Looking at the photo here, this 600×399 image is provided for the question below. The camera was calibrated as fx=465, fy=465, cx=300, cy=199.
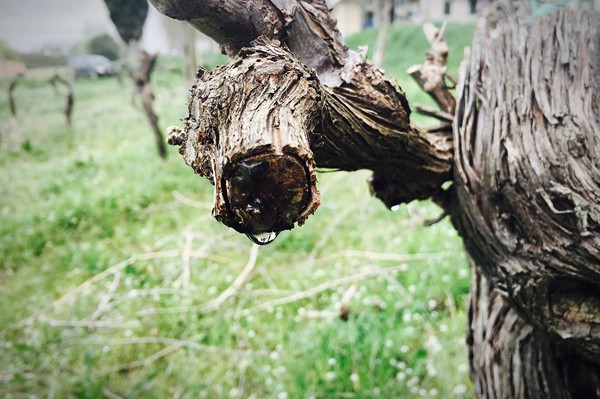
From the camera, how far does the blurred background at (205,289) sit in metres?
2.46

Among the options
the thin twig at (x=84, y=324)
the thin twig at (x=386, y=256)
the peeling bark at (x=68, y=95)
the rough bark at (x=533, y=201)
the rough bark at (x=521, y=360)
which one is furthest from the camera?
the peeling bark at (x=68, y=95)

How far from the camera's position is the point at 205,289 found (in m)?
3.32

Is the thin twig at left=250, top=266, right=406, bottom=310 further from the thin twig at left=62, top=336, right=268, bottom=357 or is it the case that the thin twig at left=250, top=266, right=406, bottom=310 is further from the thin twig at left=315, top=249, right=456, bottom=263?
the thin twig at left=62, top=336, right=268, bottom=357

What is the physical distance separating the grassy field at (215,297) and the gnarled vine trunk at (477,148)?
434 mm

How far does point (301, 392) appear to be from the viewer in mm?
2309

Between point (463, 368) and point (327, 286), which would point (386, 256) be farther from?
point (463, 368)

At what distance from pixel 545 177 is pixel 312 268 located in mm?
2454

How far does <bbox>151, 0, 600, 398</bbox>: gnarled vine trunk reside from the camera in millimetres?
675

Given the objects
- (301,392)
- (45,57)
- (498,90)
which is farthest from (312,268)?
(45,57)

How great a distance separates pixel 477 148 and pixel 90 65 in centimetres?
815

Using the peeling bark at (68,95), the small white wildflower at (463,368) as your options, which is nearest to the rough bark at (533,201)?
the small white wildflower at (463,368)

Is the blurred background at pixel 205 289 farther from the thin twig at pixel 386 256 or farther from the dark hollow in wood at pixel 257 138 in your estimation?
the dark hollow in wood at pixel 257 138

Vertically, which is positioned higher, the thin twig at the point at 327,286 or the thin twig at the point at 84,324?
the thin twig at the point at 327,286

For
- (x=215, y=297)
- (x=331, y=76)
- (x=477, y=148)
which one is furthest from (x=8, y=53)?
(x=477, y=148)
